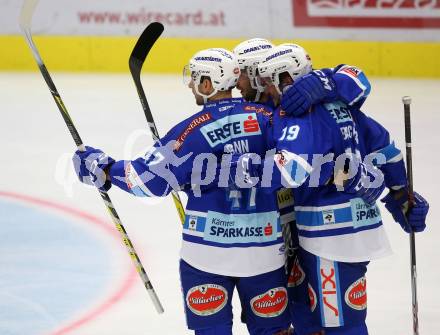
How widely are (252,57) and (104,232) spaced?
99.8 inches

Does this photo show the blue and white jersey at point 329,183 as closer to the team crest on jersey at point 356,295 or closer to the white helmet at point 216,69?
the team crest on jersey at point 356,295

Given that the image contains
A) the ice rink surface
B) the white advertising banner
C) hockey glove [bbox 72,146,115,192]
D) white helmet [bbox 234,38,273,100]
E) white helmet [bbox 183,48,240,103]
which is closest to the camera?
white helmet [bbox 183,48,240,103]

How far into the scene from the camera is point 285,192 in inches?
155

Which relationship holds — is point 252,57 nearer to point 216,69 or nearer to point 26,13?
point 216,69

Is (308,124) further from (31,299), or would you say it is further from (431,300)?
(31,299)

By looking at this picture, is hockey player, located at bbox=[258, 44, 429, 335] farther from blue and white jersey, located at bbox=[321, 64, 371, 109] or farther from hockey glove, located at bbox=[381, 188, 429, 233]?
hockey glove, located at bbox=[381, 188, 429, 233]

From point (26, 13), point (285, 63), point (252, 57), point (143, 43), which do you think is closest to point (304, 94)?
point (285, 63)

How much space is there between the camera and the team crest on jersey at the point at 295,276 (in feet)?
→ 13.2

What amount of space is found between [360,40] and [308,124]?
21.8ft

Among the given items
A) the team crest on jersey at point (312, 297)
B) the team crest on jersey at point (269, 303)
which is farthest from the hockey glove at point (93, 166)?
the team crest on jersey at point (312, 297)

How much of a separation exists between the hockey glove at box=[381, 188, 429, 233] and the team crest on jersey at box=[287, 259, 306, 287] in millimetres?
453

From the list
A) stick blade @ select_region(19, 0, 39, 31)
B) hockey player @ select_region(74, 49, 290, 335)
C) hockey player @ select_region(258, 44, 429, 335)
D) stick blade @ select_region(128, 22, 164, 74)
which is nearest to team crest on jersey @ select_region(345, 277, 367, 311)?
hockey player @ select_region(258, 44, 429, 335)

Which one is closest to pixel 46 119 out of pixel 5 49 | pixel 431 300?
pixel 5 49

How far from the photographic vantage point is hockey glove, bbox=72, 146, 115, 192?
3793 millimetres
